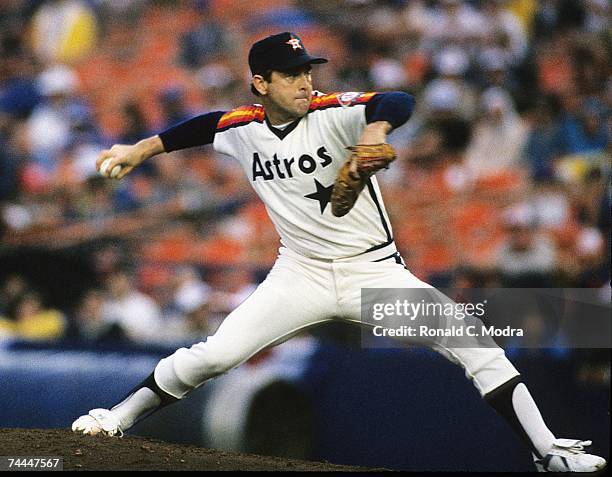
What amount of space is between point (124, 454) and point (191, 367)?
0.45 meters

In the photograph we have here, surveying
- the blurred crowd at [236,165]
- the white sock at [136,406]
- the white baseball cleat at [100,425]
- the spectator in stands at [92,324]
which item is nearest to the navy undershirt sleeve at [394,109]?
the white sock at [136,406]

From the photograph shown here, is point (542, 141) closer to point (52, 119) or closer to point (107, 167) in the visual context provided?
point (52, 119)

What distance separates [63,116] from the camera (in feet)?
32.7

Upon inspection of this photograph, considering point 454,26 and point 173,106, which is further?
point 173,106

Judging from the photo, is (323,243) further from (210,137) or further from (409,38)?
(409,38)

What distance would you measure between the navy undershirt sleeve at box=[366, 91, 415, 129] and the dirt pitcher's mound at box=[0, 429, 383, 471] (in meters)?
1.52

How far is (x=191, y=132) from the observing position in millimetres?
4496

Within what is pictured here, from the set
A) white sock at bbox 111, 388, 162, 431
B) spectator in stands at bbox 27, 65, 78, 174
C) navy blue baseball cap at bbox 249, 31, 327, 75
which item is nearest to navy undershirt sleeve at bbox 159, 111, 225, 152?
navy blue baseball cap at bbox 249, 31, 327, 75

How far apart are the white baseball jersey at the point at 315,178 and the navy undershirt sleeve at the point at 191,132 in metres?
0.21

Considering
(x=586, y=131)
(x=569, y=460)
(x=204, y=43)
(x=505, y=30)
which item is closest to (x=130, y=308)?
(x=204, y=43)

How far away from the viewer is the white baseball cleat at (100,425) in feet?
14.1

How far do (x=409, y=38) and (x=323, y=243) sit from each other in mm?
6002

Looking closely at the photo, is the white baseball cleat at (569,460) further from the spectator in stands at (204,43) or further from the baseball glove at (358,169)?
the spectator in stands at (204,43)

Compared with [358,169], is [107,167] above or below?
above
